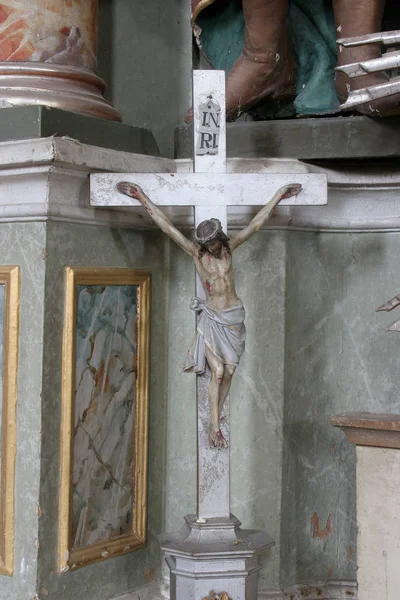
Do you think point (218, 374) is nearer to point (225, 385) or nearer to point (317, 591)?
point (225, 385)

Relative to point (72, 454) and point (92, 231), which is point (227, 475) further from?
point (92, 231)

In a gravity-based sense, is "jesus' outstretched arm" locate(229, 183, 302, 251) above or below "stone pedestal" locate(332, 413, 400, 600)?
above

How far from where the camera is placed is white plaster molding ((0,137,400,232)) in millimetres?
3234

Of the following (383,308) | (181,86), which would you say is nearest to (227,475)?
(383,308)

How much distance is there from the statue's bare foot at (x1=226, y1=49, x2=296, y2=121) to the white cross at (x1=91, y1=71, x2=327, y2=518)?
1.63 feet

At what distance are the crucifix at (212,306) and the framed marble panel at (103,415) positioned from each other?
0.29 m

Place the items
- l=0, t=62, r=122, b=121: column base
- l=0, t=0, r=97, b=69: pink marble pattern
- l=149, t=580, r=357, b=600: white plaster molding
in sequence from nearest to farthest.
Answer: l=0, t=62, r=122, b=121: column base, l=0, t=0, r=97, b=69: pink marble pattern, l=149, t=580, r=357, b=600: white plaster molding

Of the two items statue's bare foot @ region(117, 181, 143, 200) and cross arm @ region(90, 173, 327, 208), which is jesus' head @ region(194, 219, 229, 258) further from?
statue's bare foot @ region(117, 181, 143, 200)

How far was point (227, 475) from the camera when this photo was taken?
10.8 ft

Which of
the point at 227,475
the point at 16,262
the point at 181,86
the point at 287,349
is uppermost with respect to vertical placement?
the point at 181,86

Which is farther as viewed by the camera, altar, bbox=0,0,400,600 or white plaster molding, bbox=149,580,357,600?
white plaster molding, bbox=149,580,357,600

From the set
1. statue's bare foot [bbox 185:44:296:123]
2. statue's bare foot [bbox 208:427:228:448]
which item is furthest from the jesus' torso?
statue's bare foot [bbox 185:44:296:123]

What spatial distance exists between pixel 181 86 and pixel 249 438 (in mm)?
1424

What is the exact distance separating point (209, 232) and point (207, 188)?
0.74 ft
